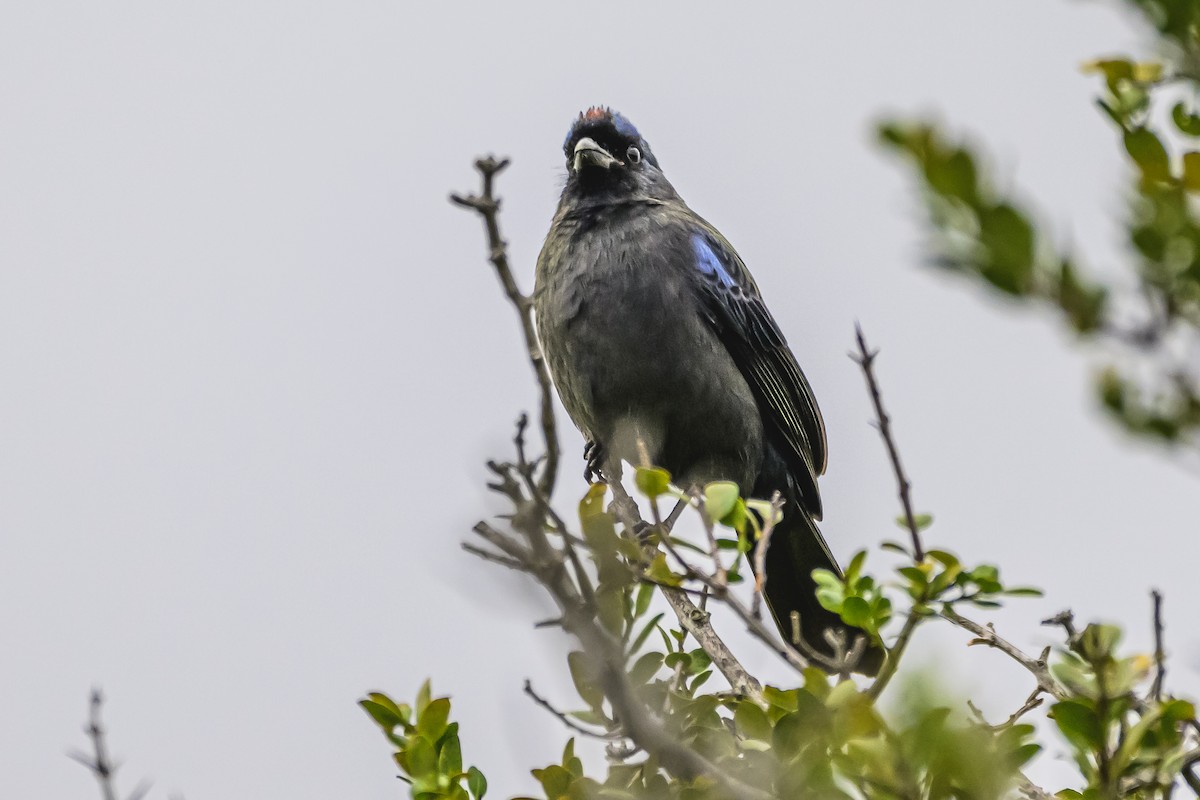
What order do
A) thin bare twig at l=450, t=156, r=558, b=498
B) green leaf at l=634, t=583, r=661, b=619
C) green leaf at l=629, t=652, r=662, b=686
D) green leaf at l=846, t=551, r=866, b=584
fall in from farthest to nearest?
green leaf at l=634, t=583, r=661, b=619, green leaf at l=629, t=652, r=662, b=686, green leaf at l=846, t=551, r=866, b=584, thin bare twig at l=450, t=156, r=558, b=498

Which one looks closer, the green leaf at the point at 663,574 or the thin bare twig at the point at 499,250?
the thin bare twig at the point at 499,250

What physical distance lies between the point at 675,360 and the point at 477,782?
3.54 m

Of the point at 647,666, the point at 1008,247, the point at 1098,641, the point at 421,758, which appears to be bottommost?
the point at 1098,641

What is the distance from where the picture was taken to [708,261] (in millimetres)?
7070

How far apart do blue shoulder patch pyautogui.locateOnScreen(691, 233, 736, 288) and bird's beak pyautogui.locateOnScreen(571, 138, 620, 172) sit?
629mm

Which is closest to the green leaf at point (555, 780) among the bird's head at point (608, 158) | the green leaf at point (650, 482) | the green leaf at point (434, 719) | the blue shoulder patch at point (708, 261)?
the green leaf at point (434, 719)

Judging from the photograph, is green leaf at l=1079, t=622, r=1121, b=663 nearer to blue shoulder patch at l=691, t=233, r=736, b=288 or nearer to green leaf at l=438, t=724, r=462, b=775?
green leaf at l=438, t=724, r=462, b=775

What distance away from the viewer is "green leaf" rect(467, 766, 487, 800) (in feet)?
10.9

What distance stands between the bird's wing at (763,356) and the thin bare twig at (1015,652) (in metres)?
3.46

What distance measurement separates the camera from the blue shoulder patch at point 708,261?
7.01 metres

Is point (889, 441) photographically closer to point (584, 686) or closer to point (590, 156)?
point (584, 686)

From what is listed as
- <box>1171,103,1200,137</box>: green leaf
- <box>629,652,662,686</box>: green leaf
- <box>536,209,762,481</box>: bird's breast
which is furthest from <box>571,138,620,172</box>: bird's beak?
<box>1171,103,1200,137</box>: green leaf

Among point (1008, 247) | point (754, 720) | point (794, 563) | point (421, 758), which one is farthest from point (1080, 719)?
point (794, 563)

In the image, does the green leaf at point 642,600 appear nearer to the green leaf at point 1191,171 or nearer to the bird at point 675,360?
the green leaf at point 1191,171
